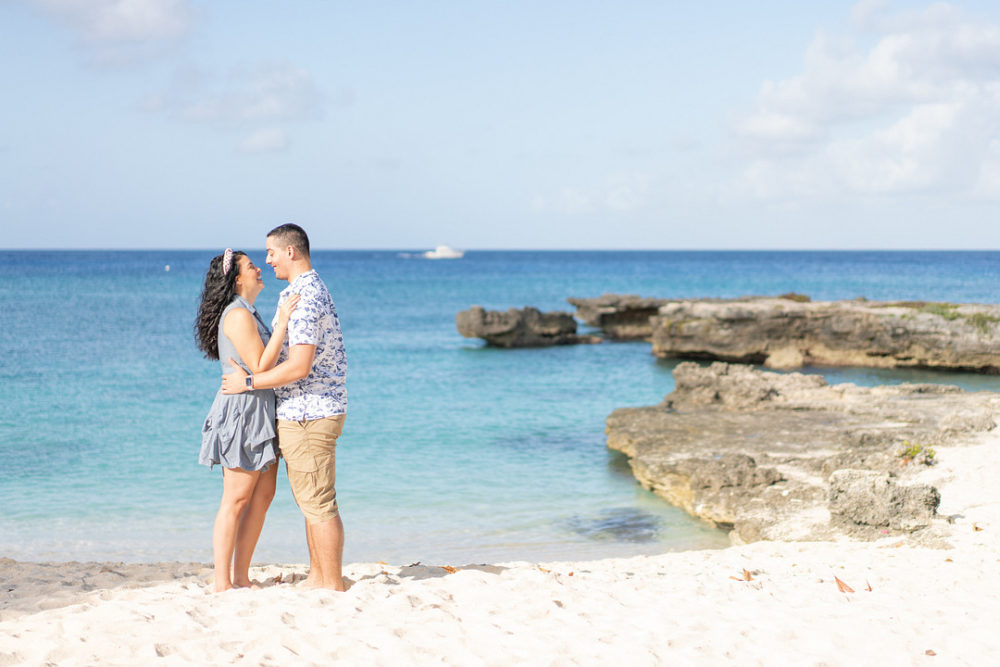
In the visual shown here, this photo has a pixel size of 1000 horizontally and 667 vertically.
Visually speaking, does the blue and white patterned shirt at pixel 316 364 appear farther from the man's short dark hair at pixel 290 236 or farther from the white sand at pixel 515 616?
the white sand at pixel 515 616

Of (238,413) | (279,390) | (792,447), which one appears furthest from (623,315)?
(238,413)

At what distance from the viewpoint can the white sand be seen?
13.3 ft

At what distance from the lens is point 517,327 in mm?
28703

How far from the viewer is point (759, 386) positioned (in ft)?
46.4

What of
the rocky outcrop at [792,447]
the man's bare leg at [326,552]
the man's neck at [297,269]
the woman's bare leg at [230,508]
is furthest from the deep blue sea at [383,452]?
the man's neck at [297,269]

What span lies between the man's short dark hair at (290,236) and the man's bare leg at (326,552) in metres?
1.65

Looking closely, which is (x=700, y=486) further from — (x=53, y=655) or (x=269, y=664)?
(x=53, y=655)

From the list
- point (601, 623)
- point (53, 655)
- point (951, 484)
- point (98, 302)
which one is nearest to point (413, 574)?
point (601, 623)

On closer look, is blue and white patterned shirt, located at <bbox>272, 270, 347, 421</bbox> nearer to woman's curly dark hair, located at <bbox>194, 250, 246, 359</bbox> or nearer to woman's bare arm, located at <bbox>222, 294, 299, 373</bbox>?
woman's bare arm, located at <bbox>222, 294, 299, 373</bbox>

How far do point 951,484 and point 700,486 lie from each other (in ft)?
8.52

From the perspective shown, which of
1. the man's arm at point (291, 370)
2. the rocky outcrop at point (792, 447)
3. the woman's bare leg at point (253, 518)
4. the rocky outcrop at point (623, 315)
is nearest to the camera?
the man's arm at point (291, 370)

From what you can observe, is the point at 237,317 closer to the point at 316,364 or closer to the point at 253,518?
the point at 316,364

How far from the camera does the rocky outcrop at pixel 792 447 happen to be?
7.44 meters

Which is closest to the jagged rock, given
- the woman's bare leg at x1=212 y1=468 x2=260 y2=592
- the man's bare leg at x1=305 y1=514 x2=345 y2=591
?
the man's bare leg at x1=305 y1=514 x2=345 y2=591
